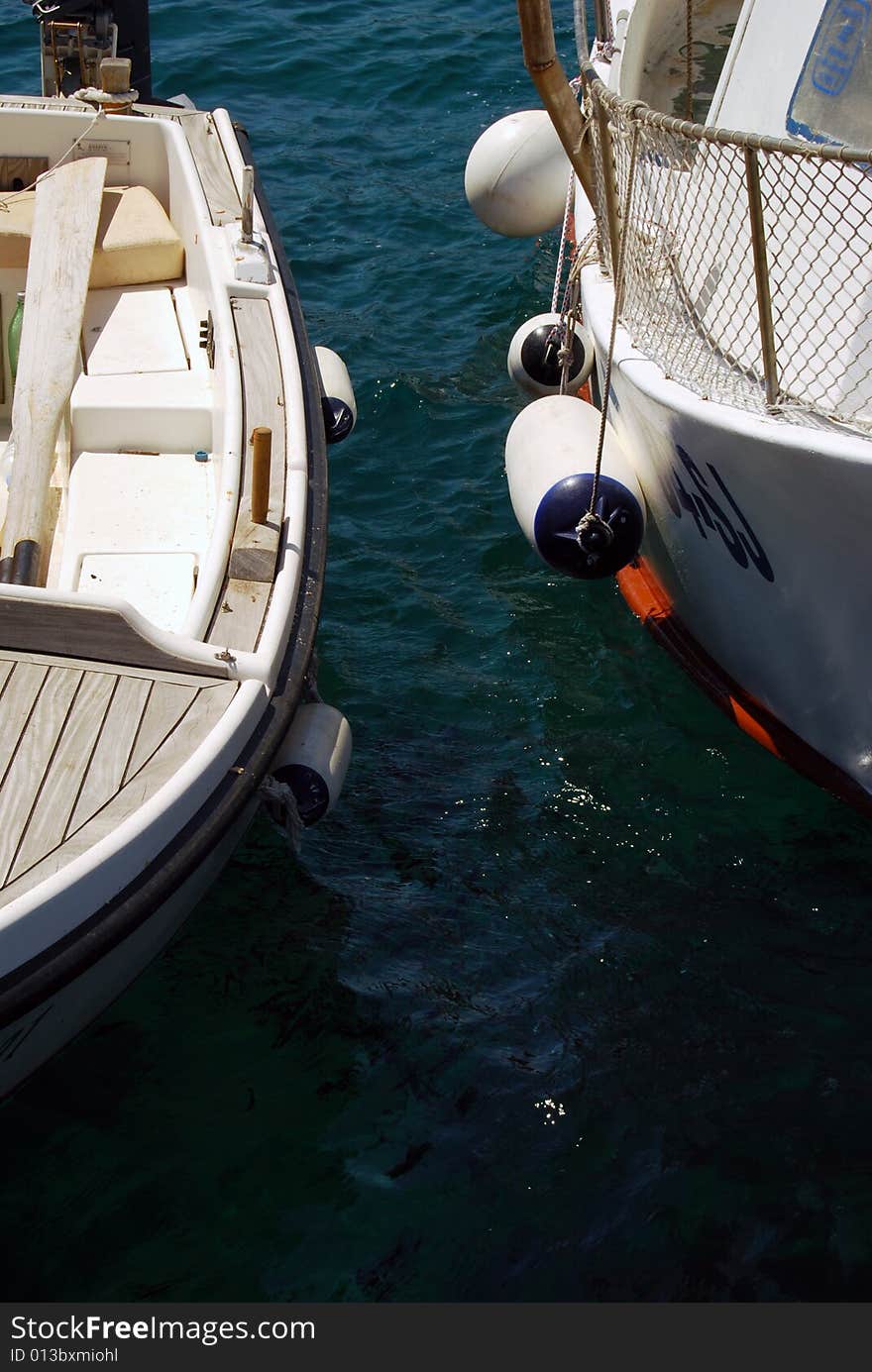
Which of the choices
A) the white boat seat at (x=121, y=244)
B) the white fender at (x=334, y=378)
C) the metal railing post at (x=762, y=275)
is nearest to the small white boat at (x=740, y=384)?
the metal railing post at (x=762, y=275)

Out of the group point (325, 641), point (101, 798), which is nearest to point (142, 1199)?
point (101, 798)

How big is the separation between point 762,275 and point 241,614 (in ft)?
6.95

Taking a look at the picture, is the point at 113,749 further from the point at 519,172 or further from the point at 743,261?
the point at 519,172

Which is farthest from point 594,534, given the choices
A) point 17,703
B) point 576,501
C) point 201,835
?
point 17,703

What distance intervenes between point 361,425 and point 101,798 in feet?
15.6

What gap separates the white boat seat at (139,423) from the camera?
19.1 ft

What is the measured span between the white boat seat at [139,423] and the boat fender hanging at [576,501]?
1439 mm

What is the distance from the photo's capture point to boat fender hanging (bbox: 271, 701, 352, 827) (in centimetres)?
470

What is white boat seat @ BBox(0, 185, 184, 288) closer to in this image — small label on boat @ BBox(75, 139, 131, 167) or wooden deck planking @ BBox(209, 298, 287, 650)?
small label on boat @ BBox(75, 139, 131, 167)

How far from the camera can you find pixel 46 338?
5.94 m

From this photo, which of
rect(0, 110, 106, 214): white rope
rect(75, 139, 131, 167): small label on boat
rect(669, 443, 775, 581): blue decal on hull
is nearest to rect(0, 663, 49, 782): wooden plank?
rect(669, 443, 775, 581): blue decal on hull

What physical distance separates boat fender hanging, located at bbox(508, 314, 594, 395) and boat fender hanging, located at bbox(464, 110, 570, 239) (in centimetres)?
87

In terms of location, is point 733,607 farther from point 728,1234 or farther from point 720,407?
point 728,1234

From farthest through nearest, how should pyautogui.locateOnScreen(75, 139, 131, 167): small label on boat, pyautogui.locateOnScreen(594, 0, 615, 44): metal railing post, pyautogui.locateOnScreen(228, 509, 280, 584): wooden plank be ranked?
pyautogui.locateOnScreen(594, 0, 615, 44): metal railing post
pyautogui.locateOnScreen(75, 139, 131, 167): small label on boat
pyautogui.locateOnScreen(228, 509, 280, 584): wooden plank
